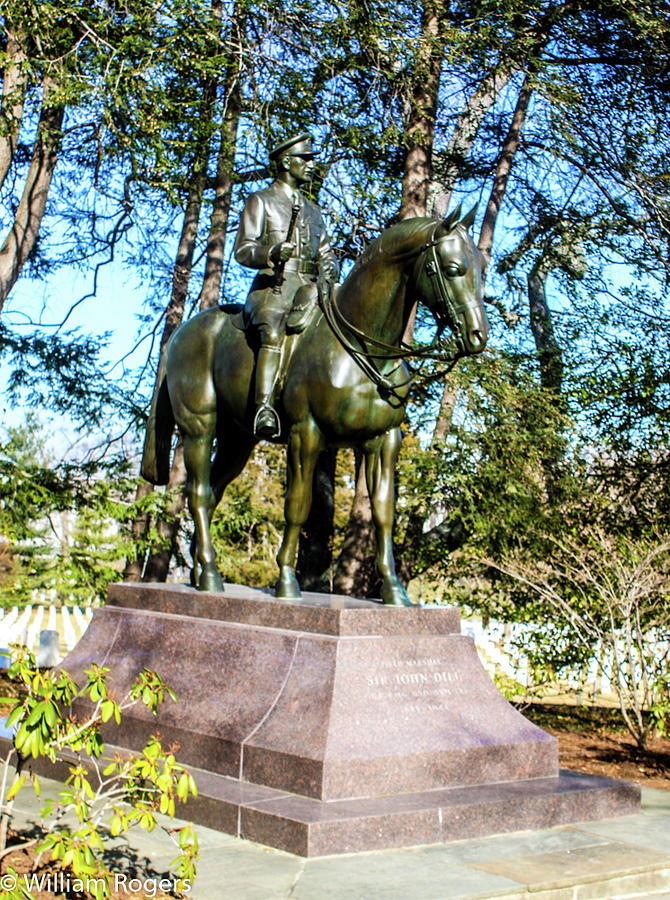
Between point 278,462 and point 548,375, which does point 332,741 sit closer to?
point 548,375

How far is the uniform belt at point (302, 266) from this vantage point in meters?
7.57

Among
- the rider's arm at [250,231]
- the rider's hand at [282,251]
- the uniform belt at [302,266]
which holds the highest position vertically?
the rider's arm at [250,231]

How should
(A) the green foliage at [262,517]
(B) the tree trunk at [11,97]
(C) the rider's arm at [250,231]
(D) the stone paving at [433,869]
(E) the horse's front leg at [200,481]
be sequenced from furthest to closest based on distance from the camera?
(A) the green foliage at [262,517], (B) the tree trunk at [11,97], (E) the horse's front leg at [200,481], (C) the rider's arm at [250,231], (D) the stone paving at [433,869]

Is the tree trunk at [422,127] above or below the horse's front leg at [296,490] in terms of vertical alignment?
above

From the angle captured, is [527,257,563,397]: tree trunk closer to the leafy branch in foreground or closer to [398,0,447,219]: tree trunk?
[398,0,447,219]: tree trunk

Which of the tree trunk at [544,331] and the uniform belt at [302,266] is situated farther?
the tree trunk at [544,331]

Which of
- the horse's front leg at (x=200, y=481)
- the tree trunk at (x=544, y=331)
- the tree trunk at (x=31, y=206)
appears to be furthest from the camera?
the tree trunk at (x=544, y=331)

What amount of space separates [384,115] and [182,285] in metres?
3.49

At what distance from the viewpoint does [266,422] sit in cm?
708

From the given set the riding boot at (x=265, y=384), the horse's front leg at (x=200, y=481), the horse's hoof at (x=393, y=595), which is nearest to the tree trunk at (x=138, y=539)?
the horse's front leg at (x=200, y=481)

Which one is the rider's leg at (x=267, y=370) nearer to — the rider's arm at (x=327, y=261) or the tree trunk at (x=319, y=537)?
the rider's arm at (x=327, y=261)

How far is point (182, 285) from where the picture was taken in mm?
13766

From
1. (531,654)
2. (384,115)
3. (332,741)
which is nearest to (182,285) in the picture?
(384,115)

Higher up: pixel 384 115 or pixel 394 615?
pixel 384 115
